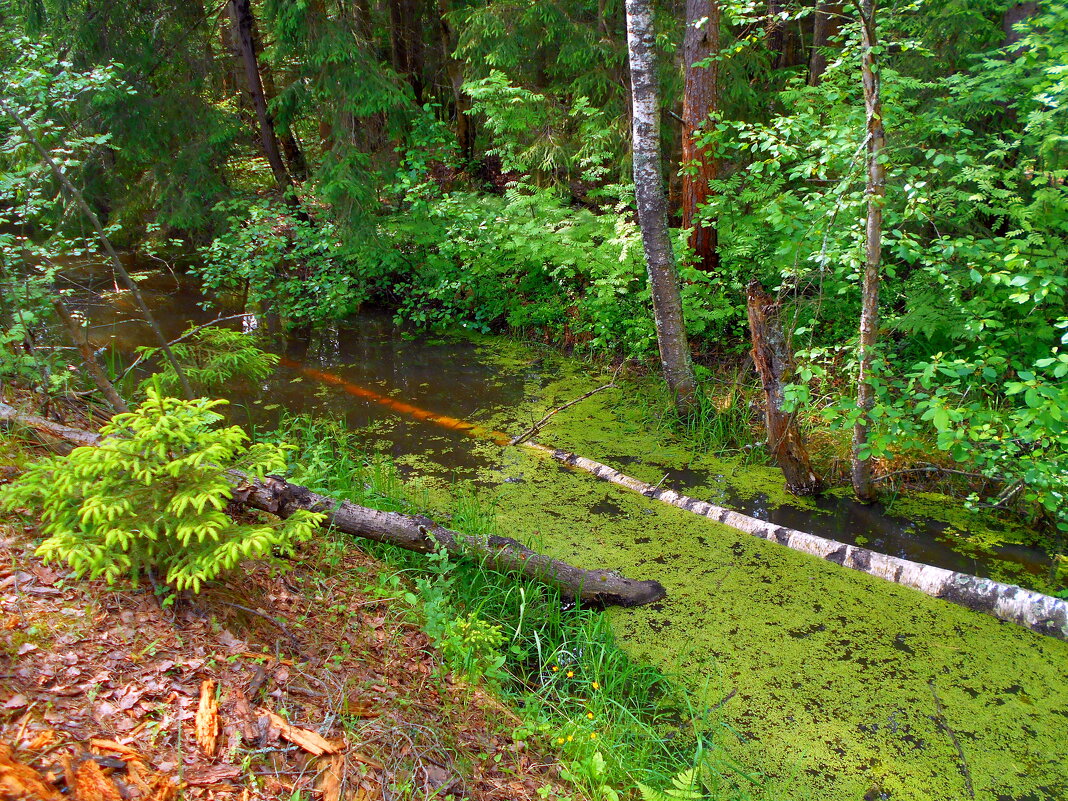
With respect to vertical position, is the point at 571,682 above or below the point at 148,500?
below

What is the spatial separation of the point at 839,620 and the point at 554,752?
5.29ft

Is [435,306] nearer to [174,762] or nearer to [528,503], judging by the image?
[528,503]

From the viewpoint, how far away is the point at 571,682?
113 inches

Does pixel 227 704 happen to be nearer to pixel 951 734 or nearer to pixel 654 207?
pixel 951 734

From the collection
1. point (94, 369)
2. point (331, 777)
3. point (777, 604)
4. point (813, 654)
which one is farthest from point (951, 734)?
point (94, 369)

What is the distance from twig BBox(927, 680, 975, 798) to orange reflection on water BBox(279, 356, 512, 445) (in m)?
3.28

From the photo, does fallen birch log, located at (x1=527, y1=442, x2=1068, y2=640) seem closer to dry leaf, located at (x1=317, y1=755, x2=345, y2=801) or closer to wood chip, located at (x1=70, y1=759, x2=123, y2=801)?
dry leaf, located at (x1=317, y1=755, x2=345, y2=801)

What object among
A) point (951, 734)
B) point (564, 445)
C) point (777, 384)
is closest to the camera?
point (951, 734)

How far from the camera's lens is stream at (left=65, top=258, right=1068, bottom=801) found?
247cm

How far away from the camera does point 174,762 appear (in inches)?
69.4

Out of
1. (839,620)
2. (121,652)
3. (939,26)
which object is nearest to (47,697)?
(121,652)

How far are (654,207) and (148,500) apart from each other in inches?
154

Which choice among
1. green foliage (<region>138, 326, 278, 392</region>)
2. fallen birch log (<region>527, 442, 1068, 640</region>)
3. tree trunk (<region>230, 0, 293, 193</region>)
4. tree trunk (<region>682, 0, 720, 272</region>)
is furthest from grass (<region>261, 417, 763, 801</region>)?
tree trunk (<region>230, 0, 293, 193</region>)

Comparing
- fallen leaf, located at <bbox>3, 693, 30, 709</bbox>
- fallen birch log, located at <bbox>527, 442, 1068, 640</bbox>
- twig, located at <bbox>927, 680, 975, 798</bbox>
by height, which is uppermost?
fallen leaf, located at <bbox>3, 693, 30, 709</bbox>
